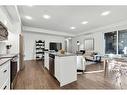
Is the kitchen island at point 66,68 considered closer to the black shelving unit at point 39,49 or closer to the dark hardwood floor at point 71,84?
the dark hardwood floor at point 71,84

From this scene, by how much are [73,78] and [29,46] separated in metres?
6.67

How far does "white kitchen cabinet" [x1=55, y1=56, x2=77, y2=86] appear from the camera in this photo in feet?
9.38

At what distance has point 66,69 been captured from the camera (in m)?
2.98

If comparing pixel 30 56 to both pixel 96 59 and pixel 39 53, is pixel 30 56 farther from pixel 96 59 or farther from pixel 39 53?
pixel 96 59

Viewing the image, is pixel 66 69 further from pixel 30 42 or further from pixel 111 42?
pixel 30 42

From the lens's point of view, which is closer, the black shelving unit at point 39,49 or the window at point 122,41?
the window at point 122,41

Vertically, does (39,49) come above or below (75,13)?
below

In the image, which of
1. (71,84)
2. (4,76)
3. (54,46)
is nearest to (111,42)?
(54,46)

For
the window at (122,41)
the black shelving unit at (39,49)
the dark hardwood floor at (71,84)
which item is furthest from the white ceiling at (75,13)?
the black shelving unit at (39,49)

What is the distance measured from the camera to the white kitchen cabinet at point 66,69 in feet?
9.38

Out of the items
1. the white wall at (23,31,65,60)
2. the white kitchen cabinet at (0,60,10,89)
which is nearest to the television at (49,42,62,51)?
the white wall at (23,31,65,60)

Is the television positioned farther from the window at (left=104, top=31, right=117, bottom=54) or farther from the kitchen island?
the kitchen island
